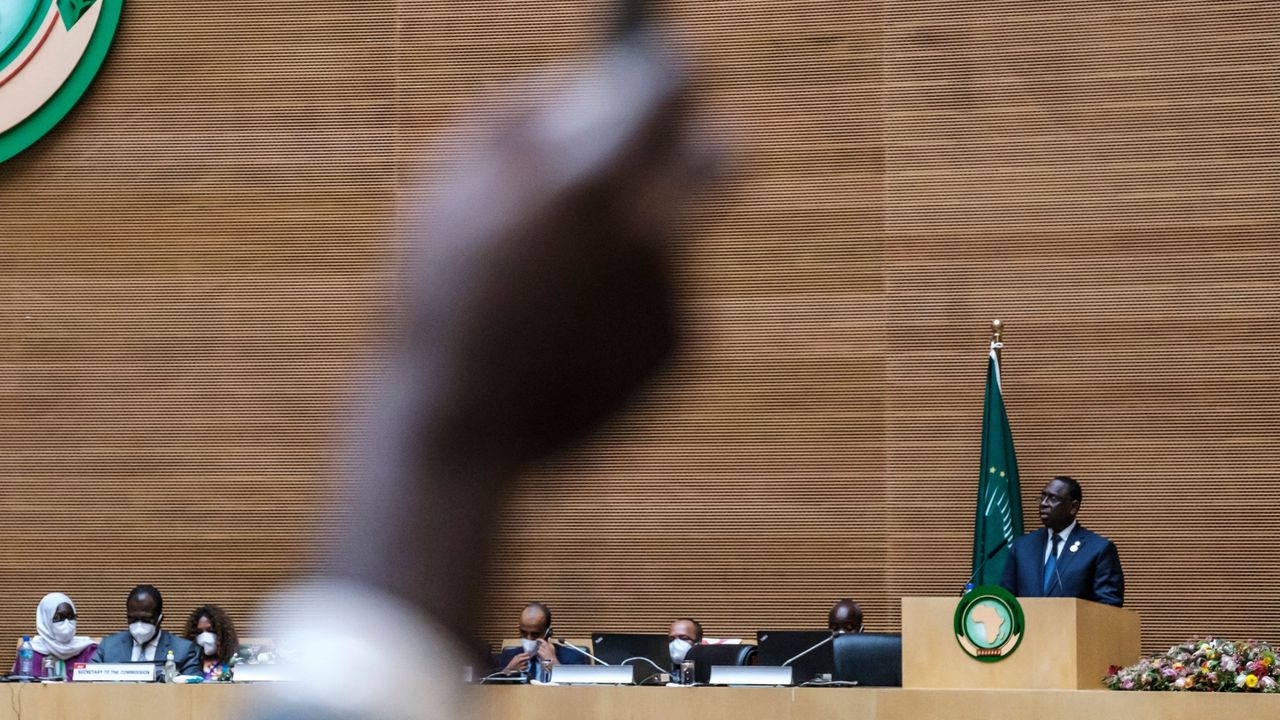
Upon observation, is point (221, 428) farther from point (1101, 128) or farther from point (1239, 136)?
point (1239, 136)

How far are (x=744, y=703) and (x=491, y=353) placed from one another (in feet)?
19.5

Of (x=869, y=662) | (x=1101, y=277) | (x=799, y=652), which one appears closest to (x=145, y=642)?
(x=799, y=652)

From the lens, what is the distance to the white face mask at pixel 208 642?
8.64m

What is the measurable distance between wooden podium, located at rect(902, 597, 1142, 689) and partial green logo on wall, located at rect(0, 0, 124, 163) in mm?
6540

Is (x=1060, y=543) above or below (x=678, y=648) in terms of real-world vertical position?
above

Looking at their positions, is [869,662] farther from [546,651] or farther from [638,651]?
[546,651]

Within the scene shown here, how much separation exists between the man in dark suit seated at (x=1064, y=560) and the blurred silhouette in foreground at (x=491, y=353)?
22.5ft

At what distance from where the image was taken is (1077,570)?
7.13 m

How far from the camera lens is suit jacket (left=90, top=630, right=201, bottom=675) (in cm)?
811

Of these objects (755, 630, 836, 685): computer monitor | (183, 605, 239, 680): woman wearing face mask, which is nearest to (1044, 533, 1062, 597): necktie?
(755, 630, 836, 685): computer monitor

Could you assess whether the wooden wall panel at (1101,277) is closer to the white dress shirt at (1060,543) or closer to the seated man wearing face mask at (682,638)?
the seated man wearing face mask at (682,638)

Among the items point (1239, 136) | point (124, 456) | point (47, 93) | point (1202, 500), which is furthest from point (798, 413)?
point (47, 93)

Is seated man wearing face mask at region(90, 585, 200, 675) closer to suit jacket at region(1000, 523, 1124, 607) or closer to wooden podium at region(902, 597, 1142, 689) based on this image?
wooden podium at region(902, 597, 1142, 689)

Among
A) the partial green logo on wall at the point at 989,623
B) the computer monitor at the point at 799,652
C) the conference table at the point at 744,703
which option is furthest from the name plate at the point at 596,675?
the partial green logo on wall at the point at 989,623
